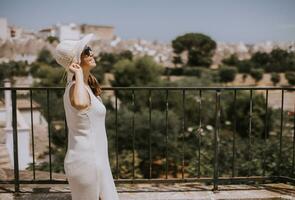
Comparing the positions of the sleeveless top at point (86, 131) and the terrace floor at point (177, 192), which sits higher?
the sleeveless top at point (86, 131)

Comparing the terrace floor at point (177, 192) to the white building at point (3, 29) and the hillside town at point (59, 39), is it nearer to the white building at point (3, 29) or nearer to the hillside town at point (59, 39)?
the hillside town at point (59, 39)

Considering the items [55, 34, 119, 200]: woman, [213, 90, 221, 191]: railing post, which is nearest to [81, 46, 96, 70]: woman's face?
[55, 34, 119, 200]: woman

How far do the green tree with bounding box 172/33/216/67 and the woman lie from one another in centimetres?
5817

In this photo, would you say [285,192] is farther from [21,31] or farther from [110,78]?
[21,31]

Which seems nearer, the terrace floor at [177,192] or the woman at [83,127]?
the woman at [83,127]

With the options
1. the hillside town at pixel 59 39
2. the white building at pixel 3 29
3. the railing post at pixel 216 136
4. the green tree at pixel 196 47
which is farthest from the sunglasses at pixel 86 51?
the green tree at pixel 196 47

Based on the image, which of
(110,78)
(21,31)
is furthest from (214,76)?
(21,31)

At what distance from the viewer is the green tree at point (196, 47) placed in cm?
6044

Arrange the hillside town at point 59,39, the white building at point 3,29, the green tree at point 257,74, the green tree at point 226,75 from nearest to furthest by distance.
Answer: the white building at point 3,29 < the hillside town at point 59,39 < the green tree at point 257,74 < the green tree at point 226,75

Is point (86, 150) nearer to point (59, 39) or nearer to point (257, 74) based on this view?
point (59, 39)

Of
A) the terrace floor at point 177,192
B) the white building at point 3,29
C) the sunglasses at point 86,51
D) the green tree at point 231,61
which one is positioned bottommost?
the terrace floor at point 177,192

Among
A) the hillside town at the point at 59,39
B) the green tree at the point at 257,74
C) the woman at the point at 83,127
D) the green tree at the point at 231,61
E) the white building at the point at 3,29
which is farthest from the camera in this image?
the green tree at the point at 231,61

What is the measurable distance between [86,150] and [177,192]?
1.63 meters

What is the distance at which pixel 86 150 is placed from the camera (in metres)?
1.81
